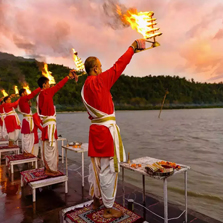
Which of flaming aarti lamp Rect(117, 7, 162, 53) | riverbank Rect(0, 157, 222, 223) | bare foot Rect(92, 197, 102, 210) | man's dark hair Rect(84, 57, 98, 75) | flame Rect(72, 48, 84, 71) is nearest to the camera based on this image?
flaming aarti lamp Rect(117, 7, 162, 53)

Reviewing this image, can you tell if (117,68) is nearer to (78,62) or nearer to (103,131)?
(103,131)

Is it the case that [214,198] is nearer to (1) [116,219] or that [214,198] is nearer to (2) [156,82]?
(1) [116,219]

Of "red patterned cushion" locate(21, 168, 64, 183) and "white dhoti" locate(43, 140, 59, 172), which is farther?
"white dhoti" locate(43, 140, 59, 172)

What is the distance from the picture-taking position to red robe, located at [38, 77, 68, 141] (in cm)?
431

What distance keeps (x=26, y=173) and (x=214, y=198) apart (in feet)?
18.1

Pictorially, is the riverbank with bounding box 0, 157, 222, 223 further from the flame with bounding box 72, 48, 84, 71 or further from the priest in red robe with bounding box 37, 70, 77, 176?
the flame with bounding box 72, 48, 84, 71

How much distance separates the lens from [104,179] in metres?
2.72

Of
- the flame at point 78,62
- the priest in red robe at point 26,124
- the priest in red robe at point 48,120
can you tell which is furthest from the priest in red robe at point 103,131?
the priest in red robe at point 26,124

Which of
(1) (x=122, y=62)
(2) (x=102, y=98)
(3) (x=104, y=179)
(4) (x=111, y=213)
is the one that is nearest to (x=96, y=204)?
(4) (x=111, y=213)

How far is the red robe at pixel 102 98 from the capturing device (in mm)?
2553

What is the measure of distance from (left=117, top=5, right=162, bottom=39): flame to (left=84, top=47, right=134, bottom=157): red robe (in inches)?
10.4

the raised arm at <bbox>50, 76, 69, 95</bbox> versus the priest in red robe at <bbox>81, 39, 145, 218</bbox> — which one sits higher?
the raised arm at <bbox>50, 76, 69, 95</bbox>

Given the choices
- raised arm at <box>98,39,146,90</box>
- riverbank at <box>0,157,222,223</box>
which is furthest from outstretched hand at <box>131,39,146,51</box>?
riverbank at <box>0,157,222,223</box>

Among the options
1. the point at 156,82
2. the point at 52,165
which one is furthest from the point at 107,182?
the point at 156,82
